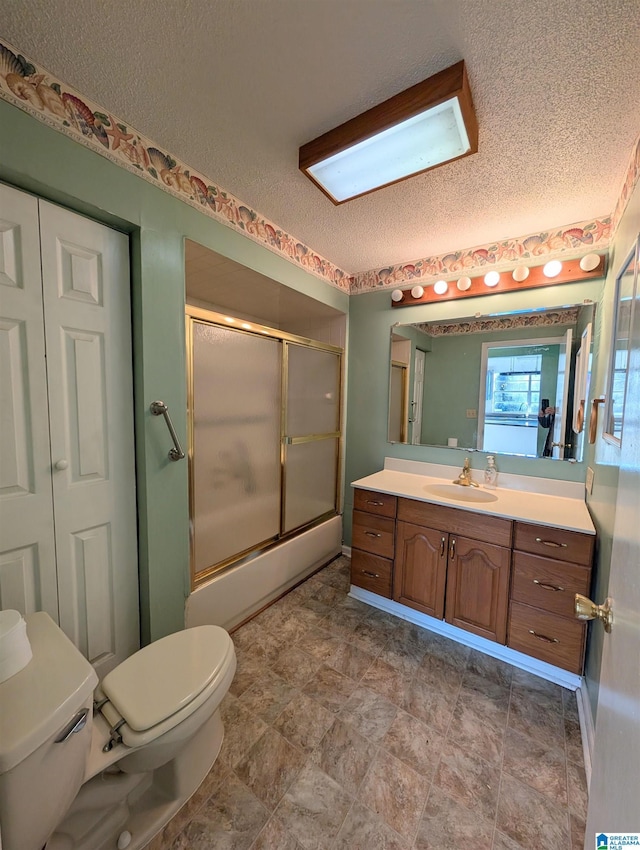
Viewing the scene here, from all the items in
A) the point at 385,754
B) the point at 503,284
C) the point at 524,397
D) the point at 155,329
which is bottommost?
the point at 385,754

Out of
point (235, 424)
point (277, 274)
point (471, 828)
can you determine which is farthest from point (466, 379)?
point (471, 828)

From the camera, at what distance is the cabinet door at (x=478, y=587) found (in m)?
1.62

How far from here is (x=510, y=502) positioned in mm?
1781

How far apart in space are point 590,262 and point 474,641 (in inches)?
83.8

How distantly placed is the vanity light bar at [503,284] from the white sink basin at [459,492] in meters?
1.25

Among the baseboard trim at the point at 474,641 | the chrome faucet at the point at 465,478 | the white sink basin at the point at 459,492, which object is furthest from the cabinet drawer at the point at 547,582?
the chrome faucet at the point at 465,478

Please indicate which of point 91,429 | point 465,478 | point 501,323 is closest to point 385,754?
point 465,478

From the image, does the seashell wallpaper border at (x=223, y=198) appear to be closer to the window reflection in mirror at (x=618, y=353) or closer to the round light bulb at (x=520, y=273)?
the round light bulb at (x=520, y=273)

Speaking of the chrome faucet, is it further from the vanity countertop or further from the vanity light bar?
the vanity light bar

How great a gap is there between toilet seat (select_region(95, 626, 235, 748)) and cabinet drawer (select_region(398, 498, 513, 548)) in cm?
116

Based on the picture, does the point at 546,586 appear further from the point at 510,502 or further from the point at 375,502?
the point at 375,502

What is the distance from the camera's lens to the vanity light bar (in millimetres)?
1736

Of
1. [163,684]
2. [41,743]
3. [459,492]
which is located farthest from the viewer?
[459,492]

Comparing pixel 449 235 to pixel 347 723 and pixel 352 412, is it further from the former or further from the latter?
pixel 347 723
